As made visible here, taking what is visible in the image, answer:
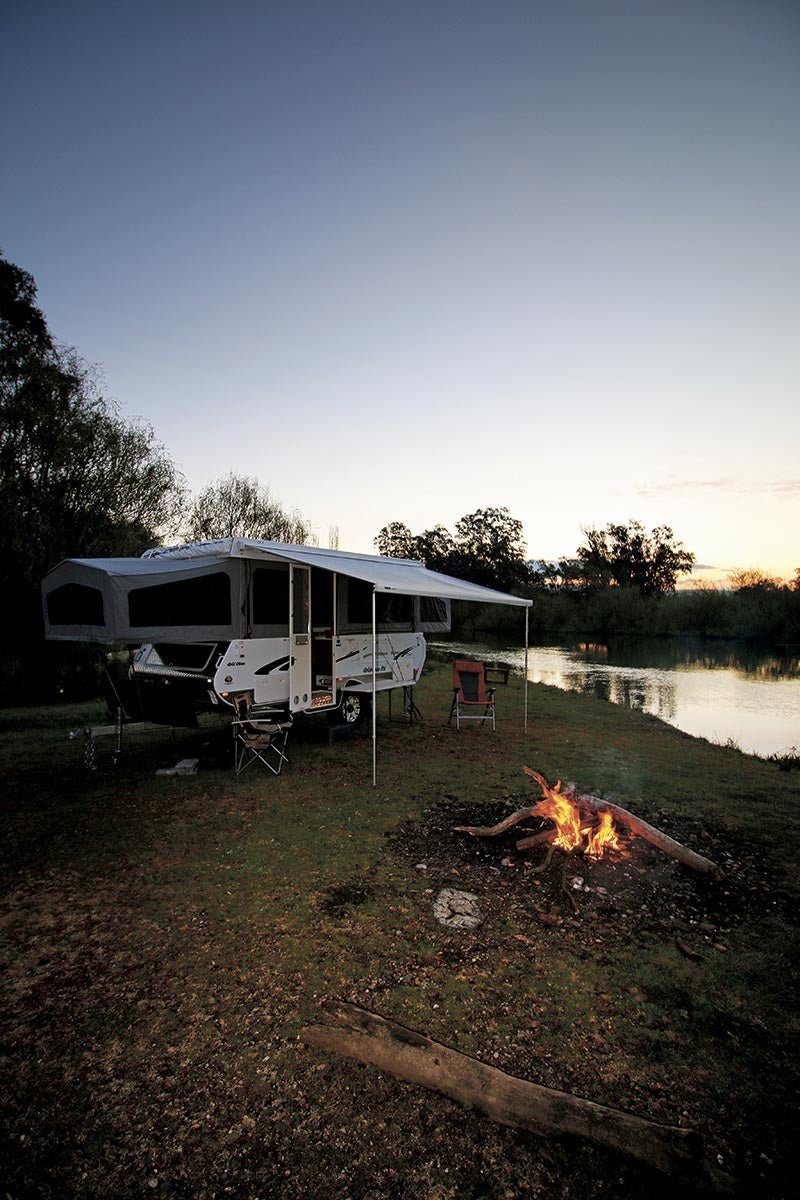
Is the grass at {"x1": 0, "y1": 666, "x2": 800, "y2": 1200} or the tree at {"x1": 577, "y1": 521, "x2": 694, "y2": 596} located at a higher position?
the tree at {"x1": 577, "y1": 521, "x2": 694, "y2": 596}

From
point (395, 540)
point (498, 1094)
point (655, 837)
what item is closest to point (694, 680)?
point (655, 837)

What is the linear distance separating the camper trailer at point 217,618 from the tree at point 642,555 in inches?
1900

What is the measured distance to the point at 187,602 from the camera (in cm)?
609

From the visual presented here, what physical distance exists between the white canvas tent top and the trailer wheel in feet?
7.57

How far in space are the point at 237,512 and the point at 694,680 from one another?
1806 centimetres

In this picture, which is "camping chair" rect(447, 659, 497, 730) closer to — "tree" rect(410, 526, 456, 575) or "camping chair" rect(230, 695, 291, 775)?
"camping chair" rect(230, 695, 291, 775)

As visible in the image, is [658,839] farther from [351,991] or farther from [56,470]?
[56,470]

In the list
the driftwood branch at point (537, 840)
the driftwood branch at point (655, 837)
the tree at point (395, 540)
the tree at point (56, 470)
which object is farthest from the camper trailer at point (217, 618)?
the tree at point (395, 540)

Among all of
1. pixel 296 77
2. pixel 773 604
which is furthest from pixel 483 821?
pixel 773 604

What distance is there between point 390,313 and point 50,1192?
1329 centimetres

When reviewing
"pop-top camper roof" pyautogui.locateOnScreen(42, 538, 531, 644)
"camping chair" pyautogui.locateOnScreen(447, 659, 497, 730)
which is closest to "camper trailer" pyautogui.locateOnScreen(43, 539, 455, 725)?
"pop-top camper roof" pyautogui.locateOnScreen(42, 538, 531, 644)

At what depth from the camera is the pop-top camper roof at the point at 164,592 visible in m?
5.66

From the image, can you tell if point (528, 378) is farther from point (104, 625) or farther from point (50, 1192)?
point (50, 1192)

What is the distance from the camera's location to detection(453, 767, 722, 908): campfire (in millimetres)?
3828
